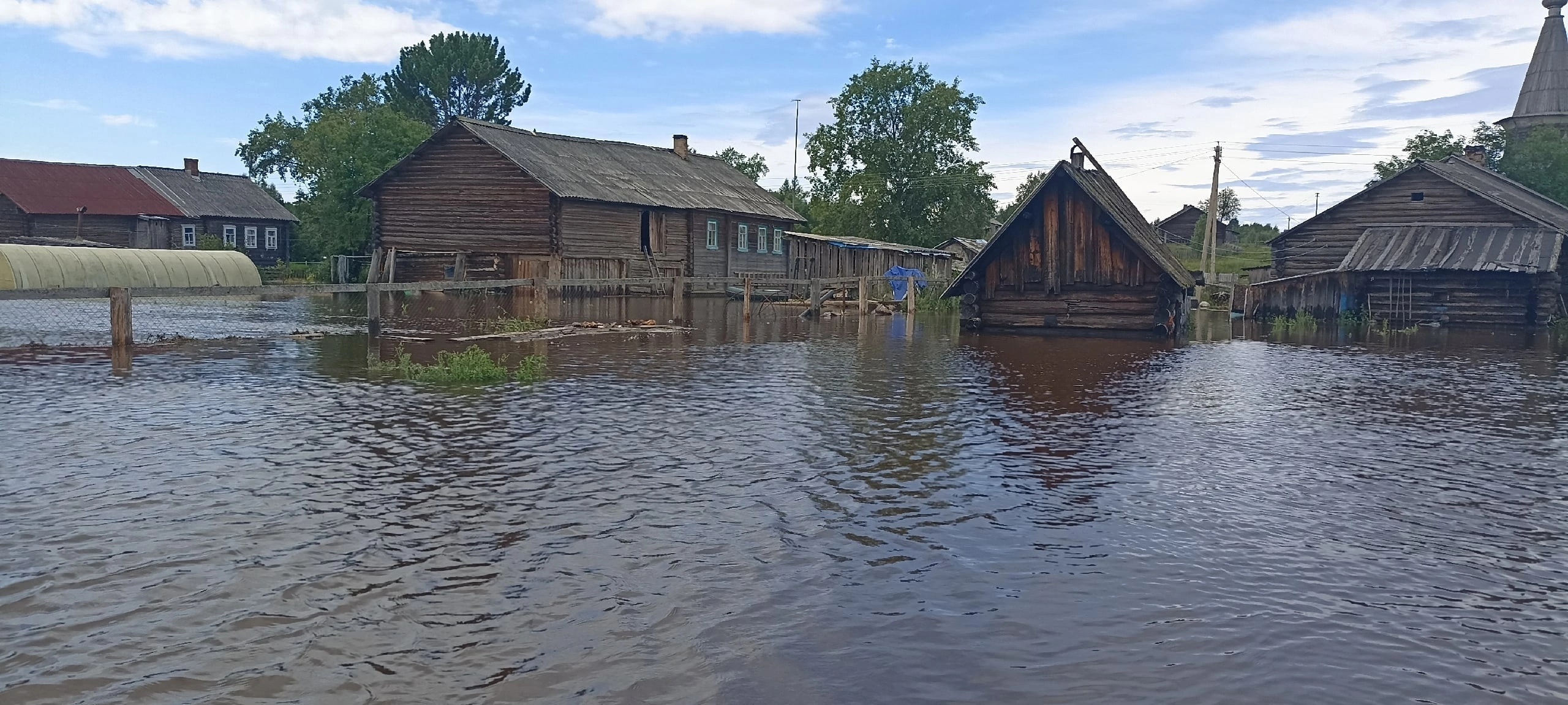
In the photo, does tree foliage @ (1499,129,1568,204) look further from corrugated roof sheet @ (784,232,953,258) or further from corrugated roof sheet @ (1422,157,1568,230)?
corrugated roof sheet @ (784,232,953,258)

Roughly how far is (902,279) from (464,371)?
28708mm

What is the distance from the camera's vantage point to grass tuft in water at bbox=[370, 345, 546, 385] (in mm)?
15609

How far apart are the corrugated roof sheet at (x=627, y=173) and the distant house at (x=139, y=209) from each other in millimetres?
23363

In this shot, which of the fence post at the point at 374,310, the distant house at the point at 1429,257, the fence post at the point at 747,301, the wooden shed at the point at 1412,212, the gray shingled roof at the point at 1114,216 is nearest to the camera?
the fence post at the point at 374,310

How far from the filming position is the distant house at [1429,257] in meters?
35.1

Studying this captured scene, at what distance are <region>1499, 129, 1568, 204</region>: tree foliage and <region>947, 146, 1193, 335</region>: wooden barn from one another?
3949 cm

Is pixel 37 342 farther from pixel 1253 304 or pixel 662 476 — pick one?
pixel 1253 304

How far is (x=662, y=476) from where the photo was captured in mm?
9773

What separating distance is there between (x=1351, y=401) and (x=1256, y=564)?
31.6 feet

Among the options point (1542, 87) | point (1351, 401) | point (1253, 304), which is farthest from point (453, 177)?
point (1542, 87)

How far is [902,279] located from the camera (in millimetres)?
42656

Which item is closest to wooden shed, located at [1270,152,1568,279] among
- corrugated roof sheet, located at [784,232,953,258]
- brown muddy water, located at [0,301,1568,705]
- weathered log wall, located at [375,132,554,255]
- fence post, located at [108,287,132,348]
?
corrugated roof sheet, located at [784,232,953,258]

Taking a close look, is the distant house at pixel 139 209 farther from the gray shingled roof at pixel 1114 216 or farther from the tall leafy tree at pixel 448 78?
the gray shingled roof at pixel 1114 216

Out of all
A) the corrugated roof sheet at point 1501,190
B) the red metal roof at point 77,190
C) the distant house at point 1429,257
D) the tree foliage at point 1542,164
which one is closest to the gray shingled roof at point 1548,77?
the tree foliage at point 1542,164
